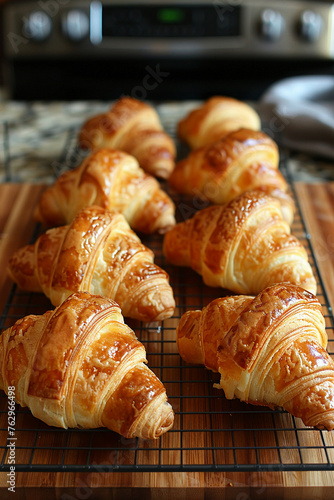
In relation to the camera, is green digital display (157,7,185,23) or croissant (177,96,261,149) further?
green digital display (157,7,185,23)

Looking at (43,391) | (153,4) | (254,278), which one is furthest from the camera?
(153,4)

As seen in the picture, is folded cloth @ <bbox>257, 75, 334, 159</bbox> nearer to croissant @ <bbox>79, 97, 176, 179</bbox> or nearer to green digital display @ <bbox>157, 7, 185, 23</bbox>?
croissant @ <bbox>79, 97, 176, 179</bbox>

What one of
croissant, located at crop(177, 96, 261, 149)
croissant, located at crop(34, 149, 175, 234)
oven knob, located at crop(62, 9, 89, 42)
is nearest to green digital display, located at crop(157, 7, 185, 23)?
oven knob, located at crop(62, 9, 89, 42)

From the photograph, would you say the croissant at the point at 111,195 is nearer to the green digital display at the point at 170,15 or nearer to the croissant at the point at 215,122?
the croissant at the point at 215,122

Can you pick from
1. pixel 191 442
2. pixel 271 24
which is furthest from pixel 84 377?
pixel 271 24

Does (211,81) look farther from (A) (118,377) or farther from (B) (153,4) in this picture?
(A) (118,377)

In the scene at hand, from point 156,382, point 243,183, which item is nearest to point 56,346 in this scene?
point 156,382
